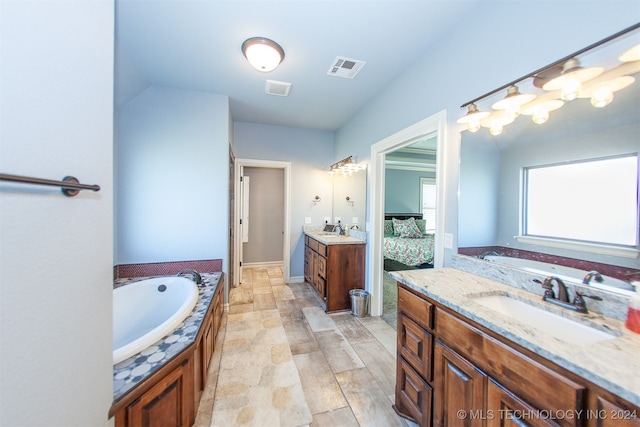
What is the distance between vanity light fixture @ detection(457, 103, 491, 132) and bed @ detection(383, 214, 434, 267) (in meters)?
2.45

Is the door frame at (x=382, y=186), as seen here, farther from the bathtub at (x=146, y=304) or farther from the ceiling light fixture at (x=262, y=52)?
the bathtub at (x=146, y=304)

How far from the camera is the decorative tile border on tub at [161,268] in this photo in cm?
263

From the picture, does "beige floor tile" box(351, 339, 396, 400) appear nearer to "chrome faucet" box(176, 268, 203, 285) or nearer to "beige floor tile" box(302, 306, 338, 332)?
"beige floor tile" box(302, 306, 338, 332)

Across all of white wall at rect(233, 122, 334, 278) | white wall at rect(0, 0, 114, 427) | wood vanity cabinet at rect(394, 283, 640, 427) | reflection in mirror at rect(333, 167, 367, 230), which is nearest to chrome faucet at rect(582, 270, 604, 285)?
wood vanity cabinet at rect(394, 283, 640, 427)

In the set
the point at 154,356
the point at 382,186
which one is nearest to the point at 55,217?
the point at 154,356

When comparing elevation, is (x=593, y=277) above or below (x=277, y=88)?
below

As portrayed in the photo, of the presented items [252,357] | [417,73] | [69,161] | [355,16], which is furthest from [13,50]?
[417,73]

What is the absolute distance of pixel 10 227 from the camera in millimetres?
500

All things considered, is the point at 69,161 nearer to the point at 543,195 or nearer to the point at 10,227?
the point at 10,227

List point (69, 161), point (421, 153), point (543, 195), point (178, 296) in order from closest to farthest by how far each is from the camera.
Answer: point (69, 161) → point (543, 195) → point (178, 296) → point (421, 153)

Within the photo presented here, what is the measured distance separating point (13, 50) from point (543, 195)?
6.88 feet

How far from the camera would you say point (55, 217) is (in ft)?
2.03

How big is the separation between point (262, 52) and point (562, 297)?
98.8 inches

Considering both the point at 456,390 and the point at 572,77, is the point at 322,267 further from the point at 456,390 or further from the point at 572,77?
the point at 572,77
